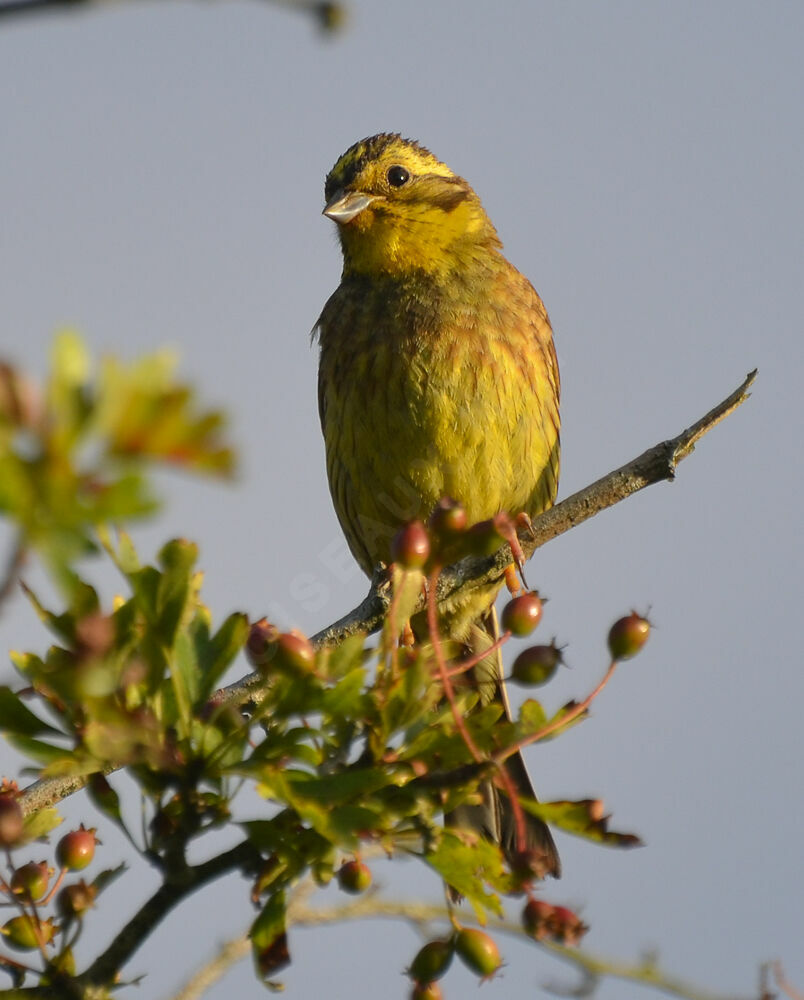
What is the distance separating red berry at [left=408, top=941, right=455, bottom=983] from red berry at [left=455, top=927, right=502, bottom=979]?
3 centimetres

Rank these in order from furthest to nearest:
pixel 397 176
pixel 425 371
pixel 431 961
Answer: pixel 397 176
pixel 425 371
pixel 431 961

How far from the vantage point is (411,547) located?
6.97 feet

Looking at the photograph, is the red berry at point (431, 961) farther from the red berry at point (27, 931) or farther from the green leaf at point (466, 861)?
the red berry at point (27, 931)

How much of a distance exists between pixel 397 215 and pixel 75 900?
15.1ft

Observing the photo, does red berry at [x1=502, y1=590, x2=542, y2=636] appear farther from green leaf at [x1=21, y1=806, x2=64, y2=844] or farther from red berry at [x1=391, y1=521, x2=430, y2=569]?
green leaf at [x1=21, y1=806, x2=64, y2=844]

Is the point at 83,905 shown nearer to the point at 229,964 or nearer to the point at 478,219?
the point at 229,964

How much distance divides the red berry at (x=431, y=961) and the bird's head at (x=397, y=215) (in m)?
4.30

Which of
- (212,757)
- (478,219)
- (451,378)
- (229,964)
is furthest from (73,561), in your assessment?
(478,219)

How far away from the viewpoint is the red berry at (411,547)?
2.12m

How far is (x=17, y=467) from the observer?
79 centimetres

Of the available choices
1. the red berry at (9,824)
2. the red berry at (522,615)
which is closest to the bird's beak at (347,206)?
the red berry at (522,615)

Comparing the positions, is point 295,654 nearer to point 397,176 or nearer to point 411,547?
point 411,547

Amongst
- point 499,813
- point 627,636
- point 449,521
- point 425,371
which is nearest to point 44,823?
point 449,521

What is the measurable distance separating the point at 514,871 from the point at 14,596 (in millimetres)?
1398
